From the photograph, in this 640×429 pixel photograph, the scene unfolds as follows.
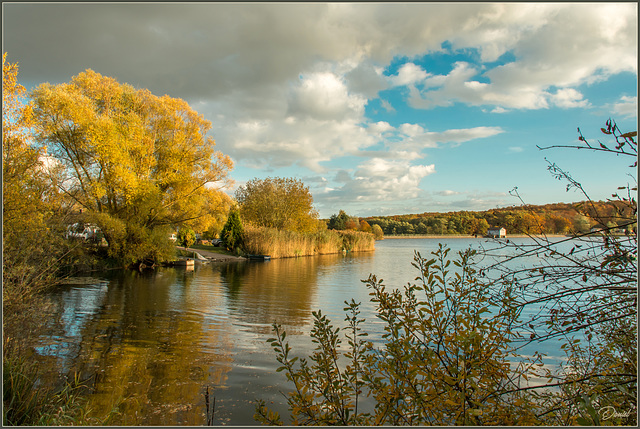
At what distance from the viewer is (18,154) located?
6.55 metres

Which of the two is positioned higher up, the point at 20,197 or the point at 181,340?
the point at 20,197

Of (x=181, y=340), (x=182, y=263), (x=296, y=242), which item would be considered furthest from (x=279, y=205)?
(x=181, y=340)

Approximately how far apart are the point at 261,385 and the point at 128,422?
5.49 feet

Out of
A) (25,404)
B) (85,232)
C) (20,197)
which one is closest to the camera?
(25,404)

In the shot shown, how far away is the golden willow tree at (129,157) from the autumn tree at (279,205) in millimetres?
15299

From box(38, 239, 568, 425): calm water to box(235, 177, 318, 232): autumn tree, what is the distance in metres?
23.6

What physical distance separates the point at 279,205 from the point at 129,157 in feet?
68.3

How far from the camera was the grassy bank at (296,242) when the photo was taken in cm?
3034

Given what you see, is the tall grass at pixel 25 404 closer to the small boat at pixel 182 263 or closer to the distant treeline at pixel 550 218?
the distant treeline at pixel 550 218

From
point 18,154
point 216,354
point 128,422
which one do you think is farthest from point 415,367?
point 18,154

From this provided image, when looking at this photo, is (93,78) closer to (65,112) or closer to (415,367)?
(65,112)

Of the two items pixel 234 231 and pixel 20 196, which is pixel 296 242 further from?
pixel 20 196

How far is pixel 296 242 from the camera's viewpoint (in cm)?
3344

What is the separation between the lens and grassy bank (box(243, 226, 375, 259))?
99.6 feet
